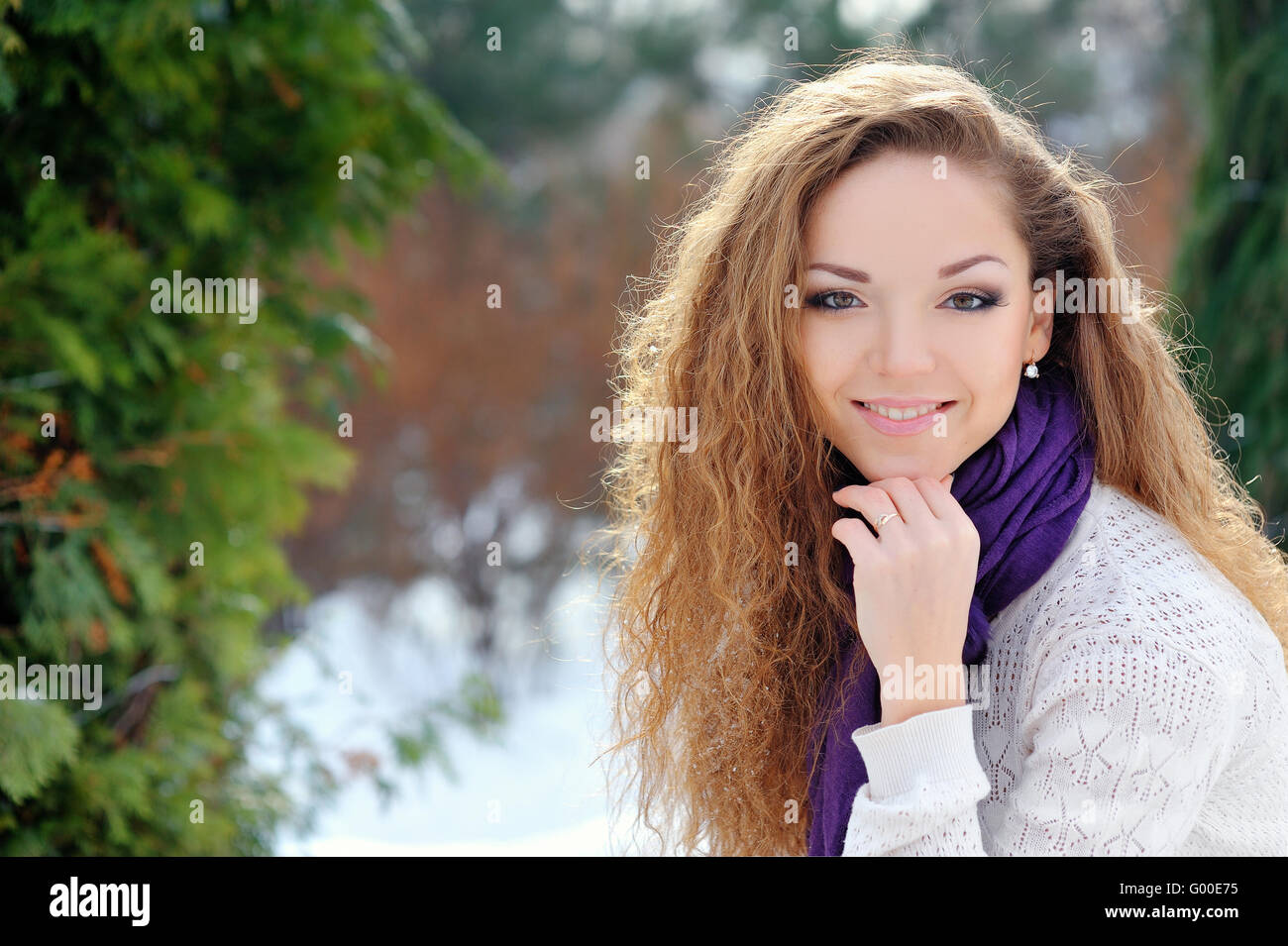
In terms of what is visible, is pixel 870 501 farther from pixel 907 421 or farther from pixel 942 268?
→ pixel 942 268

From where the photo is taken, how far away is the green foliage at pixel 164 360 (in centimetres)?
233

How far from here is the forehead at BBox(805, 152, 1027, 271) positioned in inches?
63.3

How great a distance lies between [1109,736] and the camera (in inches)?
55.7

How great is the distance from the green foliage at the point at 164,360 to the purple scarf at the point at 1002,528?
153 cm

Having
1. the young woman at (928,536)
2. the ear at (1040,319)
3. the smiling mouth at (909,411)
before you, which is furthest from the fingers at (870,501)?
the ear at (1040,319)

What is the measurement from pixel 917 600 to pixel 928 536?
0.31 feet

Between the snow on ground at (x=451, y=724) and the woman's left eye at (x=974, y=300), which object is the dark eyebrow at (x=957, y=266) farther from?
the snow on ground at (x=451, y=724)

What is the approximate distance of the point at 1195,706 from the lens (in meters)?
1.42

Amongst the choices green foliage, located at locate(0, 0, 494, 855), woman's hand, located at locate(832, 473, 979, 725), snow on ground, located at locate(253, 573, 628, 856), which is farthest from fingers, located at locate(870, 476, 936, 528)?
snow on ground, located at locate(253, 573, 628, 856)

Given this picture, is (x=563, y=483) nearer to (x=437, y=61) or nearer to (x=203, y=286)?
(x=437, y=61)

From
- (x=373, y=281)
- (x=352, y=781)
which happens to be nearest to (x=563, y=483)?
(x=373, y=281)

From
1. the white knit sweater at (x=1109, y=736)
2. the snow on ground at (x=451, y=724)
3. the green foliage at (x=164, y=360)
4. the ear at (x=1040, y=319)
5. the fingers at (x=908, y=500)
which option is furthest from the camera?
the snow on ground at (x=451, y=724)

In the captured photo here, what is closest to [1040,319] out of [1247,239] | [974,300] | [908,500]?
[974,300]
